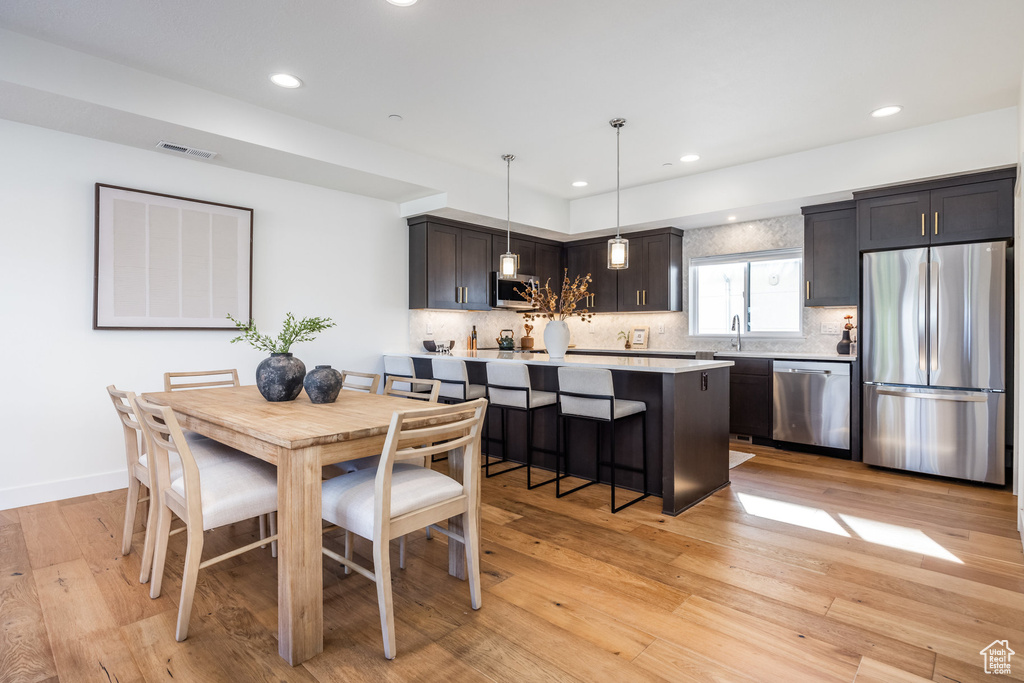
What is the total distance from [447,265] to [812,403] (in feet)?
12.3

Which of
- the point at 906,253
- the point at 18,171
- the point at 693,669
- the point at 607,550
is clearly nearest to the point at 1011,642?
the point at 693,669

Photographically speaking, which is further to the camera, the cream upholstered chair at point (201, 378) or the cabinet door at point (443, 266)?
the cabinet door at point (443, 266)

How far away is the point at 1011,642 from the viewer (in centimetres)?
194

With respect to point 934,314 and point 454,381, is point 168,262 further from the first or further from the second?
point 934,314

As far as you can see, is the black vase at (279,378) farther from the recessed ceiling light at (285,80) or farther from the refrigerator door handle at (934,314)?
the refrigerator door handle at (934,314)

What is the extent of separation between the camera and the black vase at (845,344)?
197 inches

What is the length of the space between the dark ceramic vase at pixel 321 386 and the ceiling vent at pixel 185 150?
2.28 meters

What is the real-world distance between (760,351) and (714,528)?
3.22 meters

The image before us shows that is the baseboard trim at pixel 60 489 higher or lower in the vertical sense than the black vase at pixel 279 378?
lower

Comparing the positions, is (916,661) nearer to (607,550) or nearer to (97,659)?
(607,550)

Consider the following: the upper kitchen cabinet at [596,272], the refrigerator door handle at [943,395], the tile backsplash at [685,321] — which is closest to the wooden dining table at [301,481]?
the tile backsplash at [685,321]

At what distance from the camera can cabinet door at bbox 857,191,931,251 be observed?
4.18m

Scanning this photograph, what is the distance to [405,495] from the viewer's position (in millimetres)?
1980

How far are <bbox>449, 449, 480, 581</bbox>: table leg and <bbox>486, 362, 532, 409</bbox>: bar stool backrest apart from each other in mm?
1399
